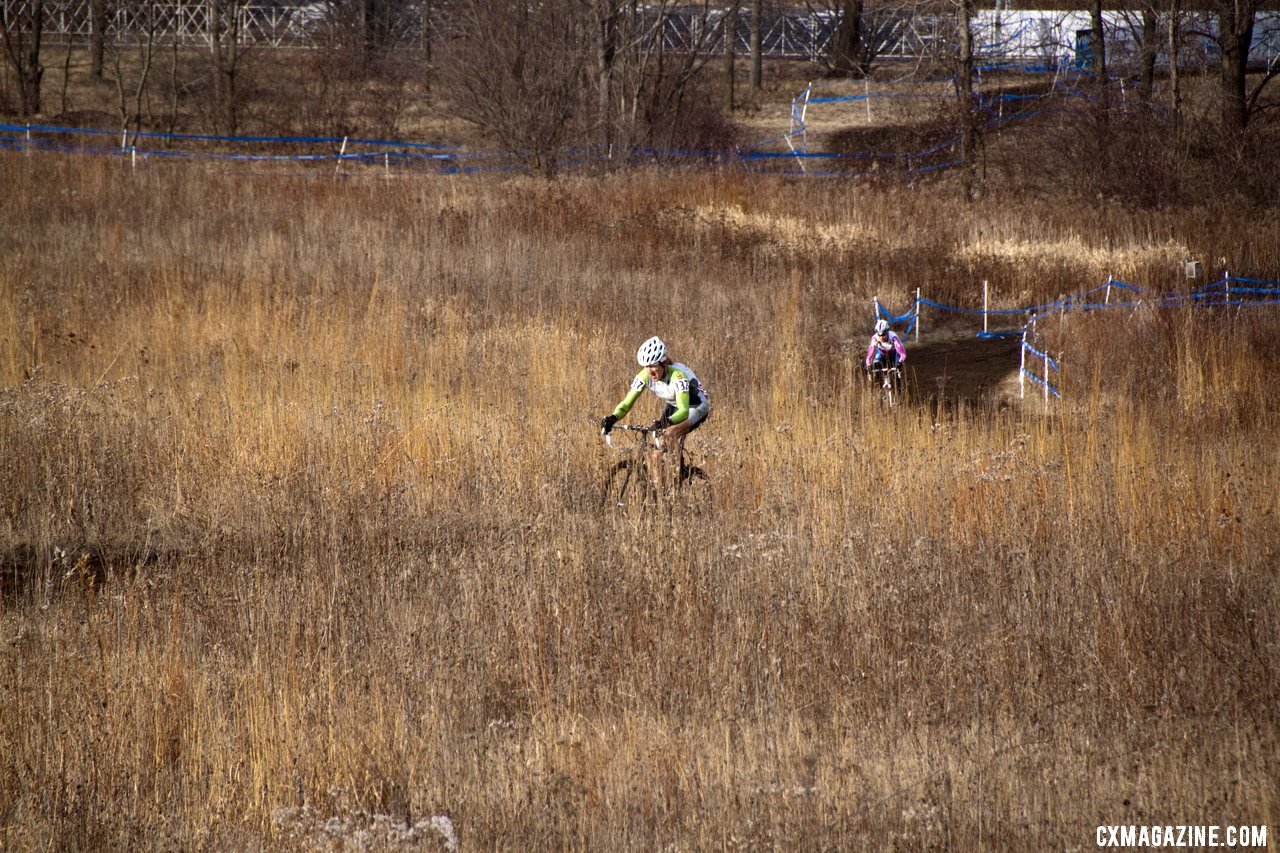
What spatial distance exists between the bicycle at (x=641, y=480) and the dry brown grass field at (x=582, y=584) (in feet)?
0.56

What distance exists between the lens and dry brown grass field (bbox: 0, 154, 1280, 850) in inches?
199

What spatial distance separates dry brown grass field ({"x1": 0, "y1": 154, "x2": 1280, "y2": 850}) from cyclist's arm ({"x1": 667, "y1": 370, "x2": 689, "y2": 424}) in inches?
30.3

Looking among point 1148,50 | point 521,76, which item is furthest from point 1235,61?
point 521,76

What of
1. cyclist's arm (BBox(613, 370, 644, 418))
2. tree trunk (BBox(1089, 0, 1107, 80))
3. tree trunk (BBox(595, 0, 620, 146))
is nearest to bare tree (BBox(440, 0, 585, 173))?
tree trunk (BBox(595, 0, 620, 146))

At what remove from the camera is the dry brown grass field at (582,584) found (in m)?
5.05

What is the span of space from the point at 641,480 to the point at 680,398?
69cm

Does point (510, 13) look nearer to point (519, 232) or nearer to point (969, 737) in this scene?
point (519, 232)

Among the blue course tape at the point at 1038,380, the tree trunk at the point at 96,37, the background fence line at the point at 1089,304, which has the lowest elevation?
the blue course tape at the point at 1038,380

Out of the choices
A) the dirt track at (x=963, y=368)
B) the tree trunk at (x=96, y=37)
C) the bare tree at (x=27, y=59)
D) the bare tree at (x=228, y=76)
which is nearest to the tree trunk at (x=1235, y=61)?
the dirt track at (x=963, y=368)

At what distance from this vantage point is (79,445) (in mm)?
9469

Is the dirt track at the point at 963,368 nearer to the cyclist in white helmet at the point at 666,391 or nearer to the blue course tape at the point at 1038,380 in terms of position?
the blue course tape at the point at 1038,380

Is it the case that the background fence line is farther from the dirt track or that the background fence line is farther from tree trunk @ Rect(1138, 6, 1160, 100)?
tree trunk @ Rect(1138, 6, 1160, 100)

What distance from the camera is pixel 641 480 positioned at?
8766 millimetres

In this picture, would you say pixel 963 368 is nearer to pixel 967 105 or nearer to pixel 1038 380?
pixel 1038 380
